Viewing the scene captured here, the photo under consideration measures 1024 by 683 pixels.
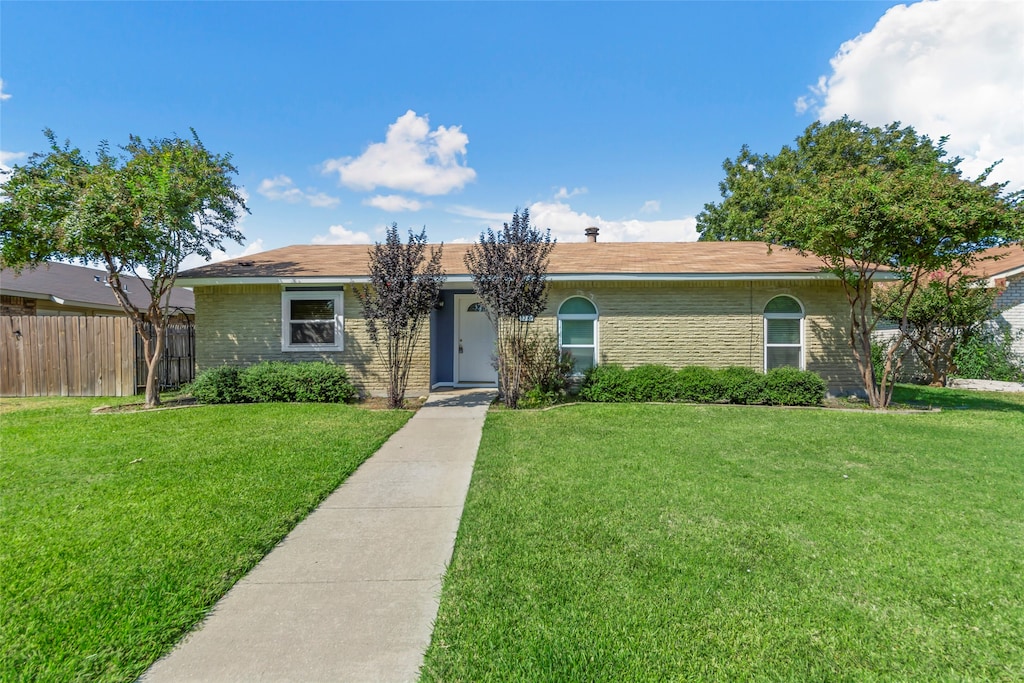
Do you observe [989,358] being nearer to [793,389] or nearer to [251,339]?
[793,389]

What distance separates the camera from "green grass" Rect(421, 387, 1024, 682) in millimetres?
2240

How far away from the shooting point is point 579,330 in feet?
37.0

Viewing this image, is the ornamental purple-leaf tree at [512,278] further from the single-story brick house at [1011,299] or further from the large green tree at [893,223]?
the single-story brick house at [1011,299]

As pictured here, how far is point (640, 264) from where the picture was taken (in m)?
11.4

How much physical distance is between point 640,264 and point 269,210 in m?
10.1

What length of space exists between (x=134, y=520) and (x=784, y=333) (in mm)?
12193

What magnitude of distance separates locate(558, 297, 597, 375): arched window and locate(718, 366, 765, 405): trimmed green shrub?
2.95m

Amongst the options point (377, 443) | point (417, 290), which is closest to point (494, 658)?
point (377, 443)

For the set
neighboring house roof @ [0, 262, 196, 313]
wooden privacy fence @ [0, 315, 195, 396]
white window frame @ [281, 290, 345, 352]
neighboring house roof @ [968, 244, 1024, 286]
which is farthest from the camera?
neighboring house roof @ [0, 262, 196, 313]

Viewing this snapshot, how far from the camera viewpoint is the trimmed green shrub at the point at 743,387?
983cm

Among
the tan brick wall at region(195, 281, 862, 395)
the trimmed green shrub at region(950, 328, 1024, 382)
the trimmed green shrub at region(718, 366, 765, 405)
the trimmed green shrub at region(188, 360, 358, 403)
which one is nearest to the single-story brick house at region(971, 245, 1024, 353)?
the trimmed green shrub at region(950, 328, 1024, 382)

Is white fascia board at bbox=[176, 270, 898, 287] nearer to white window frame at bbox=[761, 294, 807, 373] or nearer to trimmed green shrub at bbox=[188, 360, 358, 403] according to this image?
white window frame at bbox=[761, 294, 807, 373]

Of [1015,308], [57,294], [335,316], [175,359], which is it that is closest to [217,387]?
[335,316]

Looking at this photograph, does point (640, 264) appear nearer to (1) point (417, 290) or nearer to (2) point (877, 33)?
(1) point (417, 290)
